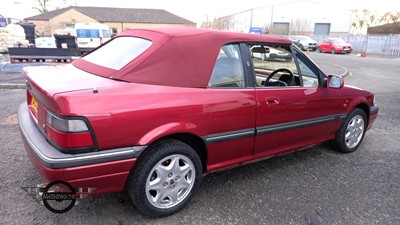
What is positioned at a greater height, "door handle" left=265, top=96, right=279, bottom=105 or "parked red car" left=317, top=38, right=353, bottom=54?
"parked red car" left=317, top=38, right=353, bottom=54

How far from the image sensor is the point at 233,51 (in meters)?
2.94

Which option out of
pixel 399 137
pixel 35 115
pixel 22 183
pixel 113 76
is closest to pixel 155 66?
pixel 113 76

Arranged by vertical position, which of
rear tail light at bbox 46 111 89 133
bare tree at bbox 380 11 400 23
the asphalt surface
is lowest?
the asphalt surface

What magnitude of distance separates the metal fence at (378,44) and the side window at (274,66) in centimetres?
2976

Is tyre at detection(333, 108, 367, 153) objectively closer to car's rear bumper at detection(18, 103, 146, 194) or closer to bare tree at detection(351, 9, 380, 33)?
car's rear bumper at detection(18, 103, 146, 194)

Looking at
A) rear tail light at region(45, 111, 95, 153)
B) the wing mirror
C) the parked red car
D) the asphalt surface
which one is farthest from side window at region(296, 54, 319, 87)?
the parked red car

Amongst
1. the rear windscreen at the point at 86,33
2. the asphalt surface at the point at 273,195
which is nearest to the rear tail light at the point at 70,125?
the asphalt surface at the point at 273,195

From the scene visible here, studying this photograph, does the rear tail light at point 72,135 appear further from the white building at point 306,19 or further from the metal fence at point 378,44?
the white building at point 306,19

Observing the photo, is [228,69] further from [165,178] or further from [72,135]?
[72,135]

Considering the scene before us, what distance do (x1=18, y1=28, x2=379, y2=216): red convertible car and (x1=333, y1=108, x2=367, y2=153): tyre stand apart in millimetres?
802

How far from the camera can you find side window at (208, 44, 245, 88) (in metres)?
2.81

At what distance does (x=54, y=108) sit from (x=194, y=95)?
1086 mm

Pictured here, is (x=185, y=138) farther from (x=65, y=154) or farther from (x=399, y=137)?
(x=399, y=137)

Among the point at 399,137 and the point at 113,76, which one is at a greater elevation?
the point at 113,76
